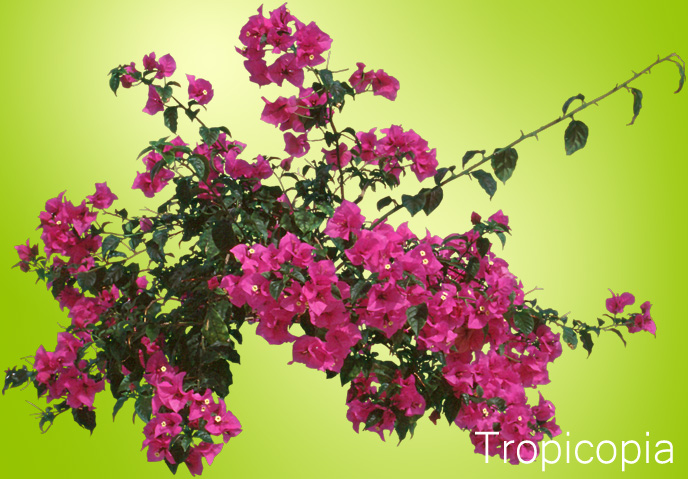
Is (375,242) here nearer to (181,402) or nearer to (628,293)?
(181,402)

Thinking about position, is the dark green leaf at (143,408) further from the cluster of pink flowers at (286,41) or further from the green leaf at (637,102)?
the green leaf at (637,102)

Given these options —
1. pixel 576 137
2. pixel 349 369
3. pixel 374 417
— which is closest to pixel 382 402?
pixel 374 417

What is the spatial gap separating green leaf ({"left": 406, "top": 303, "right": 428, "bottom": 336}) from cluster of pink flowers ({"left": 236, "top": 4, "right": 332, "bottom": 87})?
2.16ft

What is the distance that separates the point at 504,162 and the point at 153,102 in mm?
965

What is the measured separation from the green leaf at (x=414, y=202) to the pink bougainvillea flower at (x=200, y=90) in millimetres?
661

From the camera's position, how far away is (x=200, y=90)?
2.15m

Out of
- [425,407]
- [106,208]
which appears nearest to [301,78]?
[106,208]

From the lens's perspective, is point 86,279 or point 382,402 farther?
point 86,279

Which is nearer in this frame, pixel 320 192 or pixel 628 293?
pixel 320 192

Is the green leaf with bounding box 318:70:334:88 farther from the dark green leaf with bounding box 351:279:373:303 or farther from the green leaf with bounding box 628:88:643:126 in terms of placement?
the green leaf with bounding box 628:88:643:126

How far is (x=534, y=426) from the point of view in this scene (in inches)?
91.2

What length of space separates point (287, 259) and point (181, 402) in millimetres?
448

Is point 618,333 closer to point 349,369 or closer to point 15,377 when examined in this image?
point 349,369

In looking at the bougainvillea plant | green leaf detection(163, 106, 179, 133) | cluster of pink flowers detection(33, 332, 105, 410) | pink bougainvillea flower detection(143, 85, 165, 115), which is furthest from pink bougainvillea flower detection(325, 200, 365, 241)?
cluster of pink flowers detection(33, 332, 105, 410)
